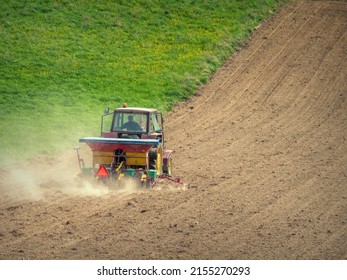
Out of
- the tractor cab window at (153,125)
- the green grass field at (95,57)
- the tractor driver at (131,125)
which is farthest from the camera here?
the green grass field at (95,57)

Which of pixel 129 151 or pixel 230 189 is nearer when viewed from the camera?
pixel 129 151

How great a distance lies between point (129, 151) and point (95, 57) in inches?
732

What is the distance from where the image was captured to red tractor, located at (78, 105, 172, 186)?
21.6 meters

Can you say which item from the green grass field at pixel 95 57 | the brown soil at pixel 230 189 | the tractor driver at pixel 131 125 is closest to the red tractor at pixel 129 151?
the tractor driver at pixel 131 125

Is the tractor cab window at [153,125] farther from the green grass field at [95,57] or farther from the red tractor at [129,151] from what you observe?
the green grass field at [95,57]

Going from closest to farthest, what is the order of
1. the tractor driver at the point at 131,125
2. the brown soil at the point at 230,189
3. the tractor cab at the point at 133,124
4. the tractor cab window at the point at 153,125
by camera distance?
the brown soil at the point at 230,189 < the tractor cab at the point at 133,124 < the tractor driver at the point at 131,125 < the tractor cab window at the point at 153,125

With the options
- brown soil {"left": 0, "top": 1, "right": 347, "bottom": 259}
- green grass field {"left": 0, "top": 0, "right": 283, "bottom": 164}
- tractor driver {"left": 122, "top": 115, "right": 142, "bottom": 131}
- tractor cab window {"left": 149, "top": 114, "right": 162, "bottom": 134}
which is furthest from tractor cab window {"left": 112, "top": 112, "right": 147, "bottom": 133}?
green grass field {"left": 0, "top": 0, "right": 283, "bottom": 164}

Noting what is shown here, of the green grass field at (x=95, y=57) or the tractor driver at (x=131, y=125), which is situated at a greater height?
the green grass field at (x=95, y=57)

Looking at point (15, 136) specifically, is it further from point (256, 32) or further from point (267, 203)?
point (256, 32)

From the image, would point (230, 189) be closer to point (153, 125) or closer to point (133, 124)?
point (153, 125)

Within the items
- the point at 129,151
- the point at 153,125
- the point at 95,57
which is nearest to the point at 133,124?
the point at 153,125

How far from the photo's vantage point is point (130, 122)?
917 inches

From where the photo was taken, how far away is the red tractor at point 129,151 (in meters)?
21.6

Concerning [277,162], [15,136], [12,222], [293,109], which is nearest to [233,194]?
[277,162]
